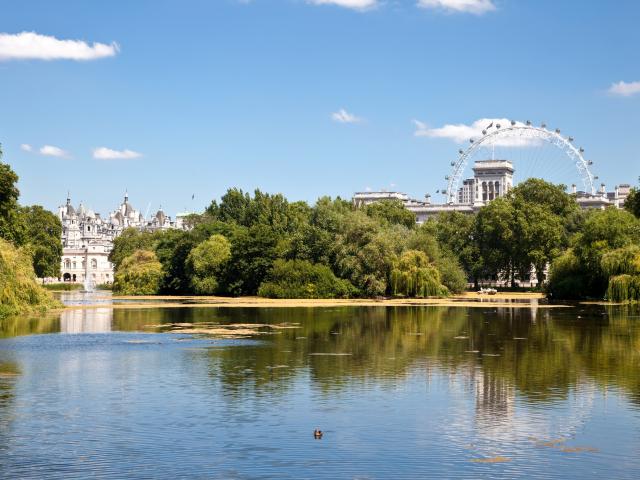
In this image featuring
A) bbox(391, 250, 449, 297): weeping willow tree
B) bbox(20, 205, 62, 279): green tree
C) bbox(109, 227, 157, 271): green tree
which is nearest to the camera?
bbox(391, 250, 449, 297): weeping willow tree

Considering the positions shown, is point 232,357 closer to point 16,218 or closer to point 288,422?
point 288,422

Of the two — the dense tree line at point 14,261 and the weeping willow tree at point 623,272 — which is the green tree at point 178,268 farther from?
the weeping willow tree at point 623,272

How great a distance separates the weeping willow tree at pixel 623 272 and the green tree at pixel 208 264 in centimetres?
3565

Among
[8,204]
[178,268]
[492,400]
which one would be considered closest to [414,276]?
[178,268]

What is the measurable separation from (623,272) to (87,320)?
121 feet

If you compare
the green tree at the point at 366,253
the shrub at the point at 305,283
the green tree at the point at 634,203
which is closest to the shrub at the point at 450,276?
the green tree at the point at 366,253

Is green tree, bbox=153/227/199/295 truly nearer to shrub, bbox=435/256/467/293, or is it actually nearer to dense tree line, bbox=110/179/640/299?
dense tree line, bbox=110/179/640/299

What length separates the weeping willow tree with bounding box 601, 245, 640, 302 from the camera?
64.4m

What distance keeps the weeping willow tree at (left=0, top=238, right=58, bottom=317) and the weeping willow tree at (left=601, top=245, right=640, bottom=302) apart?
3767 cm

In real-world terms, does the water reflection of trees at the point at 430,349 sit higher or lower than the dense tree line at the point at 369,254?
lower

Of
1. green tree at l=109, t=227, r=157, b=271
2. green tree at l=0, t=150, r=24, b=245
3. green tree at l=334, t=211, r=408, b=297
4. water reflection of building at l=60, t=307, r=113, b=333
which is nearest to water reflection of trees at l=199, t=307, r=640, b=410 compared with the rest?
water reflection of building at l=60, t=307, r=113, b=333

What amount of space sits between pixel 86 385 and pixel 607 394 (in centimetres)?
1349

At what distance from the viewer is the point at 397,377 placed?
1051 inches

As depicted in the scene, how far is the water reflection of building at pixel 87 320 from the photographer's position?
44250 mm
